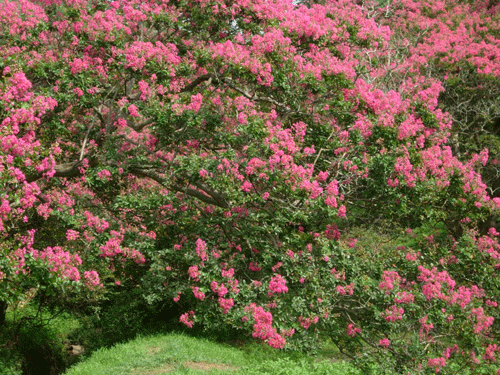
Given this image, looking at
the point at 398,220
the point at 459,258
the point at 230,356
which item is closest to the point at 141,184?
the point at 230,356

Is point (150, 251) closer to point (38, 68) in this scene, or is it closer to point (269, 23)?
point (38, 68)

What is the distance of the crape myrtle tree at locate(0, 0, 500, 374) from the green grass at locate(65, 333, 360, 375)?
59 cm

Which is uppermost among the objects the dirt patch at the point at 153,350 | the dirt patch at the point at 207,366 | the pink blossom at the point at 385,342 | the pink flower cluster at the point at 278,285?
the pink flower cluster at the point at 278,285

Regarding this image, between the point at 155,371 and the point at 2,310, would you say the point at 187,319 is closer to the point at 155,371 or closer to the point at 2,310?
the point at 155,371

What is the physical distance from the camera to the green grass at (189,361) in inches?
390

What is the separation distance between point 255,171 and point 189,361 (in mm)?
4289

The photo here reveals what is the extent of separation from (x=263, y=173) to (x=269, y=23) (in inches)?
152

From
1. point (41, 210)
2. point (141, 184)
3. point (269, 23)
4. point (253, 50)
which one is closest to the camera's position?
point (41, 210)

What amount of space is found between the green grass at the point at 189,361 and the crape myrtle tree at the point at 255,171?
59cm

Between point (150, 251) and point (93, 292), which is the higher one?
point (150, 251)

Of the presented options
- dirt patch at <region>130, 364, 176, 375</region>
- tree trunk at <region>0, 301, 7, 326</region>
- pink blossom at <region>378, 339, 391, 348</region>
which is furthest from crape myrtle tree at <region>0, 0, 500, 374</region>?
tree trunk at <region>0, 301, 7, 326</region>

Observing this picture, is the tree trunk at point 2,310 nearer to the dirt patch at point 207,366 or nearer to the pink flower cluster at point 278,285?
the dirt patch at point 207,366

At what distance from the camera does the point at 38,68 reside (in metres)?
10.1

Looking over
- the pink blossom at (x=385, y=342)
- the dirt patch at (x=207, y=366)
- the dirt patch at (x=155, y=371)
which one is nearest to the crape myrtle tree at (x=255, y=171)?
the pink blossom at (x=385, y=342)
